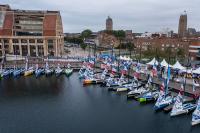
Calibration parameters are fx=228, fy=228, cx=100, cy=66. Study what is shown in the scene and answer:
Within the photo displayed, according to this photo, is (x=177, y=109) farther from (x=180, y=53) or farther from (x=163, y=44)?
(x=163, y=44)

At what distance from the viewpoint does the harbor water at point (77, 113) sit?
34.2m

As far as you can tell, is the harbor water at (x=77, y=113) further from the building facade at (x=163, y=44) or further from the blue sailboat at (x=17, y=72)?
the building facade at (x=163, y=44)

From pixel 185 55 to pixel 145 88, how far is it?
5040 centimetres

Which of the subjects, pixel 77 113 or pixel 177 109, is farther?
pixel 77 113

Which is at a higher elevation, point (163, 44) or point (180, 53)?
point (163, 44)

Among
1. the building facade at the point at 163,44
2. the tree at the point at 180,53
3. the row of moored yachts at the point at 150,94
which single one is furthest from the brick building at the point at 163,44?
the row of moored yachts at the point at 150,94

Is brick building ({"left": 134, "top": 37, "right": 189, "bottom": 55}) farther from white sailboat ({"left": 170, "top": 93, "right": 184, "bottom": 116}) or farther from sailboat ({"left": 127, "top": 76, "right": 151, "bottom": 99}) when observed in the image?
white sailboat ({"left": 170, "top": 93, "right": 184, "bottom": 116})

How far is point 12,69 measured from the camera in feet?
237

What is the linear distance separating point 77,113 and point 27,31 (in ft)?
220

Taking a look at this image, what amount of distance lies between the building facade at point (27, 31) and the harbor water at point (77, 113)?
145ft

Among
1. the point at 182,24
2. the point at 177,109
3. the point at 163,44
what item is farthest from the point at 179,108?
the point at 182,24

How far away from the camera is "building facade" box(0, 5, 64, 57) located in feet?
306

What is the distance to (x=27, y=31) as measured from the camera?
96.9 metres

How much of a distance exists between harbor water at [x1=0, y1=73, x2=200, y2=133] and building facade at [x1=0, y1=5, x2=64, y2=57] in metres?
44.3
